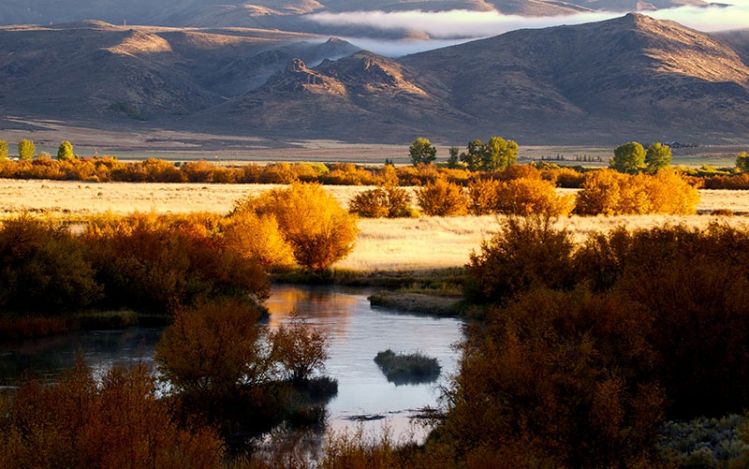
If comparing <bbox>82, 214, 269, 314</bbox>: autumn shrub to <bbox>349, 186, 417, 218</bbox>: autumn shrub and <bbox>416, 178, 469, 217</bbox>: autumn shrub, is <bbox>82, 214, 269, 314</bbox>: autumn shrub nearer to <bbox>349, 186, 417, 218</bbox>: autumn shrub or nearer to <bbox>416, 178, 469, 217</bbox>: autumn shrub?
<bbox>349, 186, 417, 218</bbox>: autumn shrub

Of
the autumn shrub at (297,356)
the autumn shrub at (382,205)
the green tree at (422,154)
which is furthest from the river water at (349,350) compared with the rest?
the green tree at (422,154)

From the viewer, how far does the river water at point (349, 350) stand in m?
28.3

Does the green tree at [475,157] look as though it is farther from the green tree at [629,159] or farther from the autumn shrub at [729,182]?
the autumn shrub at [729,182]

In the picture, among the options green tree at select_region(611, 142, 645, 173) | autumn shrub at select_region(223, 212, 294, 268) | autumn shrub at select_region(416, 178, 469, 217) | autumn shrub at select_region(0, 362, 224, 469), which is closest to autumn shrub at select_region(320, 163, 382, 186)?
autumn shrub at select_region(416, 178, 469, 217)

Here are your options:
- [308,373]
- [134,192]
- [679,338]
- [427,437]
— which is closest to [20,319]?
[308,373]

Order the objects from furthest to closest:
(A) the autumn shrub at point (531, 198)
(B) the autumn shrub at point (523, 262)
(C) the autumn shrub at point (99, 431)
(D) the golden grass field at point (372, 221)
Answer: (A) the autumn shrub at point (531, 198), (D) the golden grass field at point (372, 221), (B) the autumn shrub at point (523, 262), (C) the autumn shrub at point (99, 431)

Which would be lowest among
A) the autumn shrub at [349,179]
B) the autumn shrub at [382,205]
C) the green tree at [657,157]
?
the autumn shrub at [349,179]

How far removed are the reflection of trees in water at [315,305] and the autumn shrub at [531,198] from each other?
27.4 m

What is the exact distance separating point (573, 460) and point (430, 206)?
59743mm

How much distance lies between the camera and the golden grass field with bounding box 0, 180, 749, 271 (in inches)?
2223

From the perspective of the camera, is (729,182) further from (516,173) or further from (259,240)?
(259,240)

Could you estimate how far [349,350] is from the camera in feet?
116

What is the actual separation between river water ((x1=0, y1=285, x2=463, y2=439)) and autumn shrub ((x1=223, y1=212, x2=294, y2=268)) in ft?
10.1

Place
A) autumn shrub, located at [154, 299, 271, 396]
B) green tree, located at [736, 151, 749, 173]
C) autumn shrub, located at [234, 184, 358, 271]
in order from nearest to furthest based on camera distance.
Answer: autumn shrub, located at [154, 299, 271, 396], autumn shrub, located at [234, 184, 358, 271], green tree, located at [736, 151, 749, 173]
